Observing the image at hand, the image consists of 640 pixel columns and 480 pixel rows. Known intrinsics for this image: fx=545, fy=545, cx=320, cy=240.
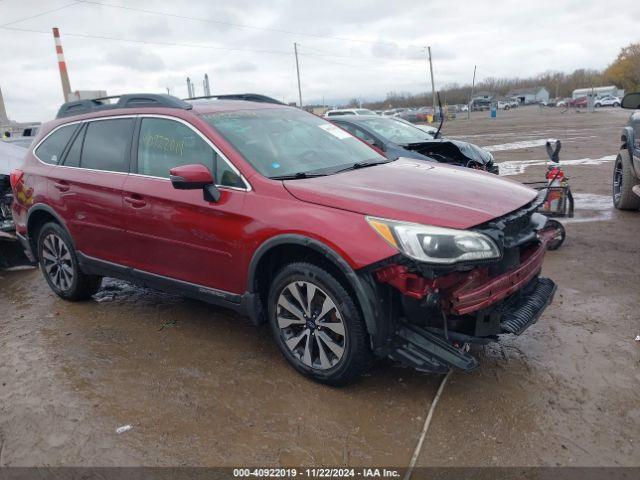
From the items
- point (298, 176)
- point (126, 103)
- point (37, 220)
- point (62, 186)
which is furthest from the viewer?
point (37, 220)

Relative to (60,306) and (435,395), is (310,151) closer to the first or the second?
(435,395)

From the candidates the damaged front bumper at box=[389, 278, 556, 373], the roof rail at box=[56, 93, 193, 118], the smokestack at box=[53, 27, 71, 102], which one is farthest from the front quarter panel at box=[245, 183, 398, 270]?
the smokestack at box=[53, 27, 71, 102]

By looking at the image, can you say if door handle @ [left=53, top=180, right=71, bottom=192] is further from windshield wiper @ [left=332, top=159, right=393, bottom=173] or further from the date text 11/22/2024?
the date text 11/22/2024

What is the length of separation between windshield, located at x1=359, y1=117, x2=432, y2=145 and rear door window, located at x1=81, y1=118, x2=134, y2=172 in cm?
452

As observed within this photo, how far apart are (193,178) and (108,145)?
149 cm

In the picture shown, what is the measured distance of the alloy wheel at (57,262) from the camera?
504 cm

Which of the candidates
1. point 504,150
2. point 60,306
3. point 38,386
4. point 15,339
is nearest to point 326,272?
point 38,386

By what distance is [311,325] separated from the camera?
132 inches

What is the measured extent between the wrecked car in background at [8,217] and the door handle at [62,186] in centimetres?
193

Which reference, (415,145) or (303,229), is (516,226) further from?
(415,145)

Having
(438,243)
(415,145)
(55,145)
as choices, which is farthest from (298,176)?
(415,145)

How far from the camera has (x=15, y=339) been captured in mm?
4484

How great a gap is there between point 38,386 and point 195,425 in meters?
1.30

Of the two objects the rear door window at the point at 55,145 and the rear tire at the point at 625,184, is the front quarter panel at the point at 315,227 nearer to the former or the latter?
the rear door window at the point at 55,145
